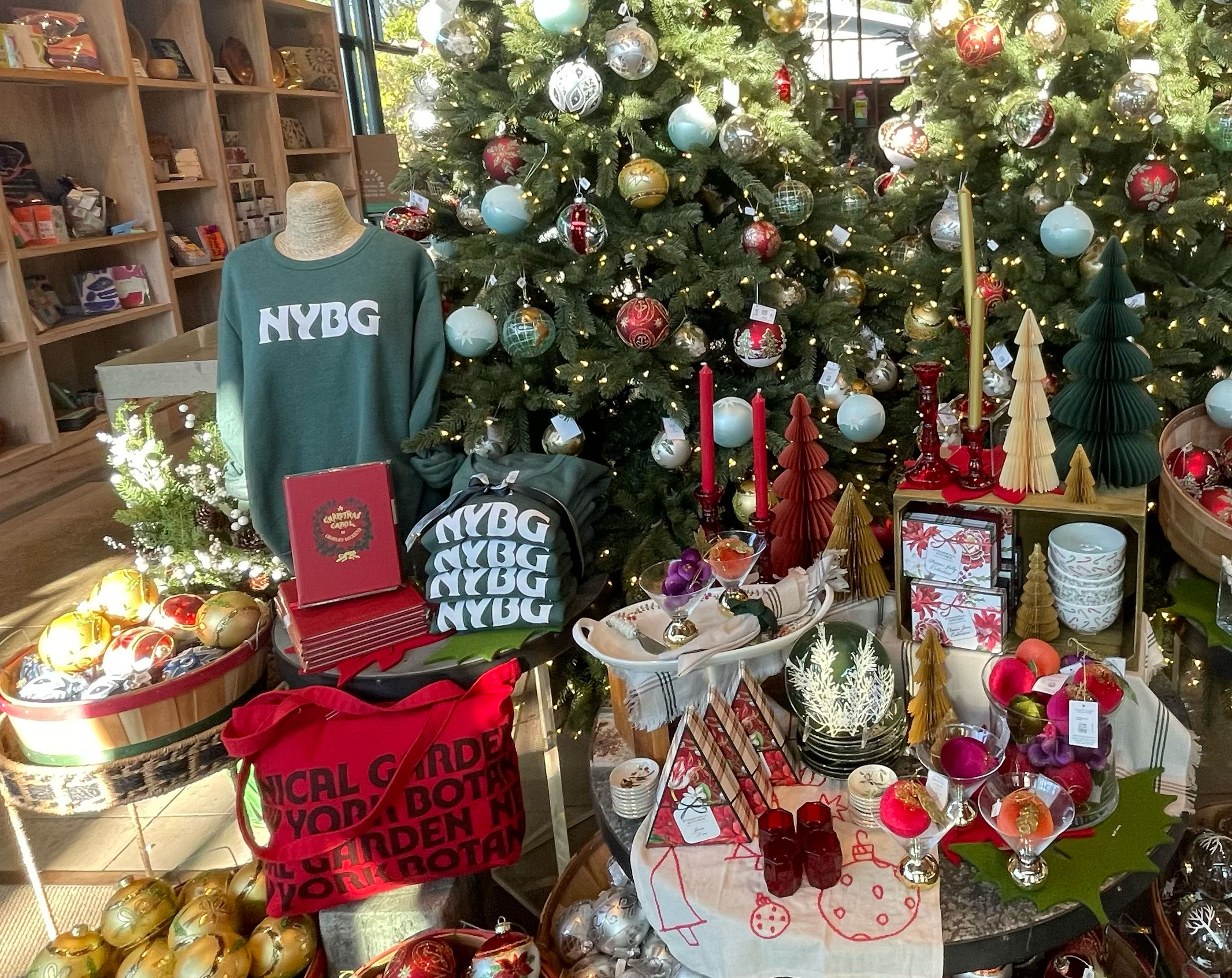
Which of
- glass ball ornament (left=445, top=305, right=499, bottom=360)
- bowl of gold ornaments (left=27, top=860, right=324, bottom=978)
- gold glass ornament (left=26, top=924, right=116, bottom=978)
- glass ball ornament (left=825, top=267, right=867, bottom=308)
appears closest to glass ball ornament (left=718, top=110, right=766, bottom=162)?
glass ball ornament (left=825, top=267, right=867, bottom=308)

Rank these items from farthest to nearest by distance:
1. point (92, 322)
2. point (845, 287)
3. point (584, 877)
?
point (92, 322) < point (845, 287) < point (584, 877)

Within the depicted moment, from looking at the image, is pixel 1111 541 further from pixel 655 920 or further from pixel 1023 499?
pixel 655 920

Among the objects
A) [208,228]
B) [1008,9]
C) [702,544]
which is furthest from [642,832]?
[208,228]

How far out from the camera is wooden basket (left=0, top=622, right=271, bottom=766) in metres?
1.83

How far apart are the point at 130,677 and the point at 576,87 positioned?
1.43 m

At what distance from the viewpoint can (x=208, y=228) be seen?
20.4 ft

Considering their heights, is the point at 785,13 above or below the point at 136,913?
above

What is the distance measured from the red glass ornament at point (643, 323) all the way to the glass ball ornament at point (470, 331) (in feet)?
0.90

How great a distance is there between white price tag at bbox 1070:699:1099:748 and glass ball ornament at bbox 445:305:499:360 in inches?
53.4

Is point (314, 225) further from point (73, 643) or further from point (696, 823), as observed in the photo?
point (696, 823)

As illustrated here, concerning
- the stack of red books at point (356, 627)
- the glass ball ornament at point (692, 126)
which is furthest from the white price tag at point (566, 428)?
the glass ball ornament at point (692, 126)

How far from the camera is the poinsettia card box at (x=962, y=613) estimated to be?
4.72 ft

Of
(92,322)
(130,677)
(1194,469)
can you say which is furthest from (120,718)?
(92,322)

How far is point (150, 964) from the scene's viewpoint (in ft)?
5.70
